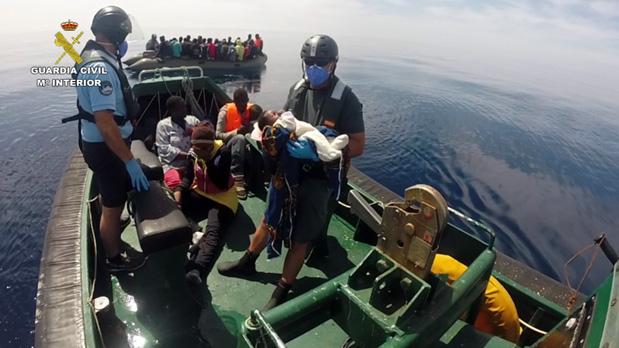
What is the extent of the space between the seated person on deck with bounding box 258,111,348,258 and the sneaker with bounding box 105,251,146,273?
156cm

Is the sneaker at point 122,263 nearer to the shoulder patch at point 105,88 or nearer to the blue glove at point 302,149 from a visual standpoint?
the shoulder patch at point 105,88

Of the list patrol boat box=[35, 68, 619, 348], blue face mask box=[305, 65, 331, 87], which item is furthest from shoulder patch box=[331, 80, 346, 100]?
patrol boat box=[35, 68, 619, 348]

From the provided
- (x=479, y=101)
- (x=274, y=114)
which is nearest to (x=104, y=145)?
(x=274, y=114)

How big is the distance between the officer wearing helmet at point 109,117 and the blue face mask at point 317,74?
1634 mm

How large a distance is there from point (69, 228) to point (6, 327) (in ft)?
8.25

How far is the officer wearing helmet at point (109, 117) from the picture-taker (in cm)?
263

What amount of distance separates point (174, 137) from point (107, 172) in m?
2.10

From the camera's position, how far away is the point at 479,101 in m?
25.1

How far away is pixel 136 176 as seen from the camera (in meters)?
2.93

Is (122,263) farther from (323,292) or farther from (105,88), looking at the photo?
(323,292)

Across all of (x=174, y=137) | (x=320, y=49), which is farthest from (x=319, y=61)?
(x=174, y=137)

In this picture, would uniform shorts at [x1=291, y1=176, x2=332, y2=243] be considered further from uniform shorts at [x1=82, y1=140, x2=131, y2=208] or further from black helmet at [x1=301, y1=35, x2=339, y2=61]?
uniform shorts at [x1=82, y1=140, x2=131, y2=208]

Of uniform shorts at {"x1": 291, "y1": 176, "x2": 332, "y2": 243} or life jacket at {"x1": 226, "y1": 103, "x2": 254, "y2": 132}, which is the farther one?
life jacket at {"x1": 226, "y1": 103, "x2": 254, "y2": 132}

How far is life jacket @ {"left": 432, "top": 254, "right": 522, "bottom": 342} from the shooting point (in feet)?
8.40
